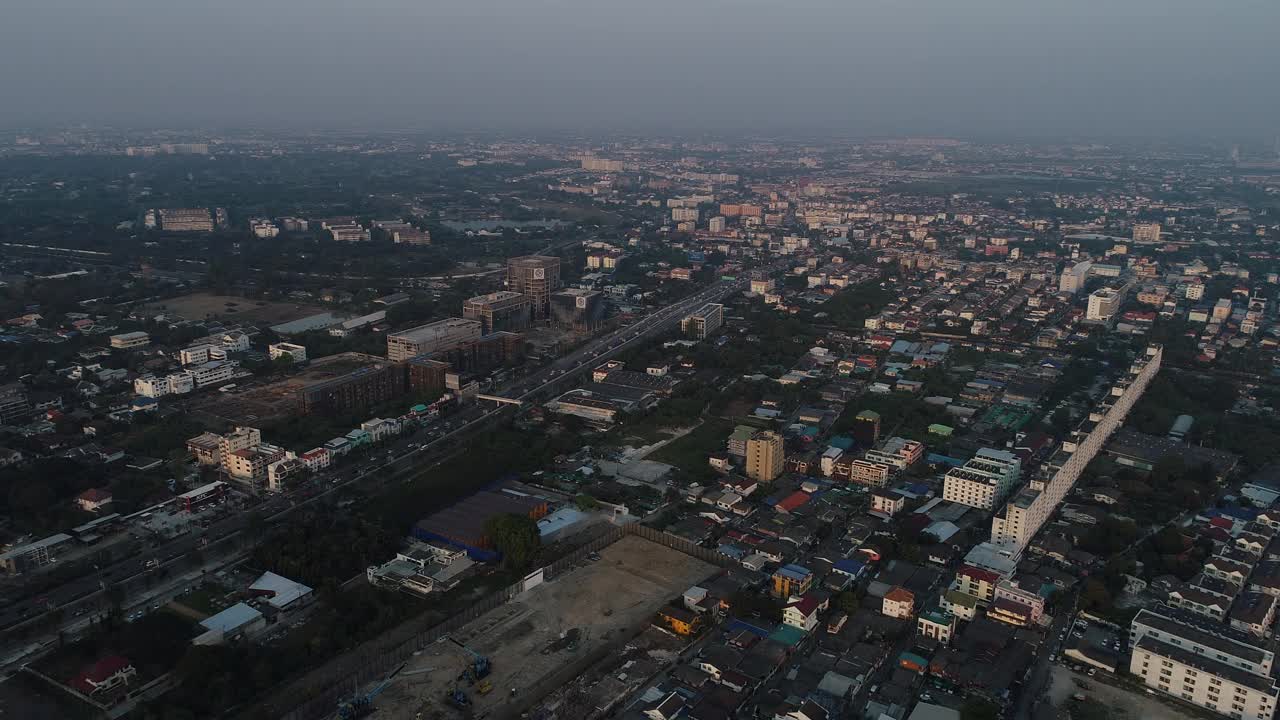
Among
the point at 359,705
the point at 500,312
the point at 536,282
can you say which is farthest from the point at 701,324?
the point at 359,705

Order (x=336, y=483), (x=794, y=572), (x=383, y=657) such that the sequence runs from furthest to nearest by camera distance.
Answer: (x=336, y=483) → (x=794, y=572) → (x=383, y=657)

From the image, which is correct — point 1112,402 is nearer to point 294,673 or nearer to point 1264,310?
point 1264,310

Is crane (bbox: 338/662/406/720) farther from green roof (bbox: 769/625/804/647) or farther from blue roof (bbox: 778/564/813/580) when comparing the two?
blue roof (bbox: 778/564/813/580)

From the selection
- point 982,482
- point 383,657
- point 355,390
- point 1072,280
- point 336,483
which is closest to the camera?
point 383,657

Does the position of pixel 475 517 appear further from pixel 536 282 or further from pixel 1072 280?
pixel 1072 280

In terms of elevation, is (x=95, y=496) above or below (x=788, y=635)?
above

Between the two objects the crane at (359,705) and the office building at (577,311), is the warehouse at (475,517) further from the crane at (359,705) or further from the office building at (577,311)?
the office building at (577,311)

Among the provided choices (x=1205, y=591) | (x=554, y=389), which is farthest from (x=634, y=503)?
(x=1205, y=591)
